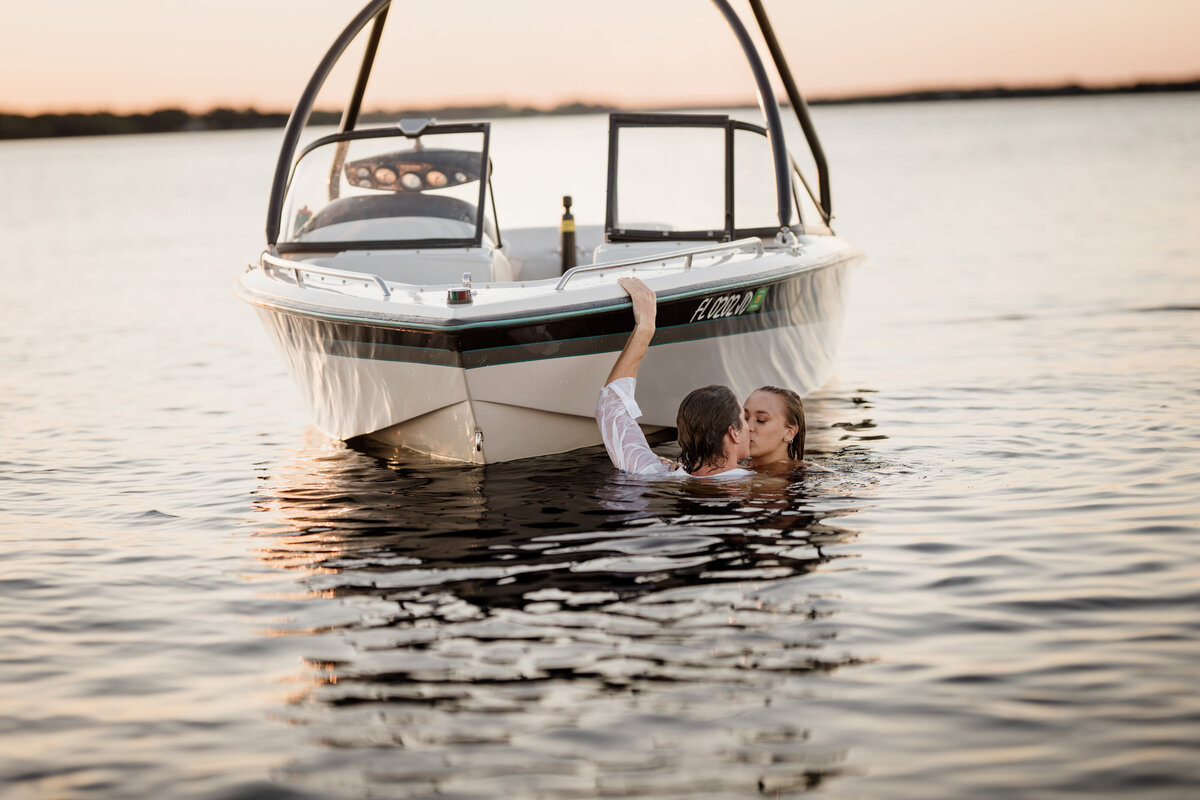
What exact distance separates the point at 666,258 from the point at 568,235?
1564 mm

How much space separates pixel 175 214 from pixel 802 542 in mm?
41180

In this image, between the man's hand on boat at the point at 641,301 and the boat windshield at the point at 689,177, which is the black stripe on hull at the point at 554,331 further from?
the boat windshield at the point at 689,177

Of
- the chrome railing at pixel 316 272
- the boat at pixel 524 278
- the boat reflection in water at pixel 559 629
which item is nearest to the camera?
the boat reflection in water at pixel 559 629

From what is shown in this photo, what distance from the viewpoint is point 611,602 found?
198 inches

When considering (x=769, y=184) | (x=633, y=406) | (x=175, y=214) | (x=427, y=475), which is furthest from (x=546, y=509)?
(x=175, y=214)

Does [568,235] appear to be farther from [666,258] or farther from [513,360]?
[513,360]

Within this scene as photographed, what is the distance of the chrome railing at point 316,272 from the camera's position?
6.97 metres

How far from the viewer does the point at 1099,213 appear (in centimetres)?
2680

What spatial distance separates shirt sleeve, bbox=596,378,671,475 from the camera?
21.4 ft

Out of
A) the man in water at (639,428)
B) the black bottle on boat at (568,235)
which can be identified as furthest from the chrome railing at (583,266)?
the black bottle on boat at (568,235)

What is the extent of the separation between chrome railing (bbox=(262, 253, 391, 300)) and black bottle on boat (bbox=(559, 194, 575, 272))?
147 cm

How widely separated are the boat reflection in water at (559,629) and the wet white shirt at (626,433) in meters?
0.11

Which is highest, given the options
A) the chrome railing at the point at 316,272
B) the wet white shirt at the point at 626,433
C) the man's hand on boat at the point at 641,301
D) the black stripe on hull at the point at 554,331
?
the chrome railing at the point at 316,272

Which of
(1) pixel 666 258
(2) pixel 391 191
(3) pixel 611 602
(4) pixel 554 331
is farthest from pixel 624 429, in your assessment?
(2) pixel 391 191
